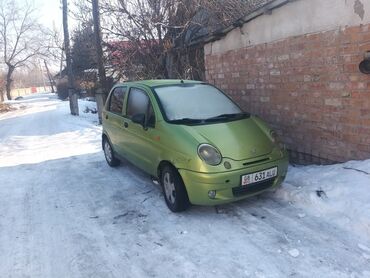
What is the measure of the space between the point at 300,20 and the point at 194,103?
203cm

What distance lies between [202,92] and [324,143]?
1.97 m

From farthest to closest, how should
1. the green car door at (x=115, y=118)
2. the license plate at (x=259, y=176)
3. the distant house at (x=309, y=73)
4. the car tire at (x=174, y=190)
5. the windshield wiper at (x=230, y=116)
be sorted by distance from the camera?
1. the green car door at (x=115, y=118)
2. the windshield wiper at (x=230, y=116)
3. the distant house at (x=309, y=73)
4. the car tire at (x=174, y=190)
5. the license plate at (x=259, y=176)

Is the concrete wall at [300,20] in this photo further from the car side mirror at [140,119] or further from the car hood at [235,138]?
the car side mirror at [140,119]

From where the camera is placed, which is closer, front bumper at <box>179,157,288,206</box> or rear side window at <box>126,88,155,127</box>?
front bumper at <box>179,157,288,206</box>

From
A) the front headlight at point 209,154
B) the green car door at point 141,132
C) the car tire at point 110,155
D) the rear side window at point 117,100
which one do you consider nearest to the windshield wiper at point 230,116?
the front headlight at point 209,154

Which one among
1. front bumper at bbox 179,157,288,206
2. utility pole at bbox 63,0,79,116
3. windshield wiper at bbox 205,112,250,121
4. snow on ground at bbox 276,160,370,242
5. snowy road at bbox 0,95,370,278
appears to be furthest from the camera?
utility pole at bbox 63,0,79,116

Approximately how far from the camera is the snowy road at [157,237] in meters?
3.49

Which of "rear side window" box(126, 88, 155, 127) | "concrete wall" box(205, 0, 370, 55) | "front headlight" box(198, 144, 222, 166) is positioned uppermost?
"concrete wall" box(205, 0, 370, 55)

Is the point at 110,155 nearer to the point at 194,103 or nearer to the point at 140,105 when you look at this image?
the point at 140,105

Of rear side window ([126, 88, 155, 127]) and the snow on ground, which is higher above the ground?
rear side window ([126, 88, 155, 127])

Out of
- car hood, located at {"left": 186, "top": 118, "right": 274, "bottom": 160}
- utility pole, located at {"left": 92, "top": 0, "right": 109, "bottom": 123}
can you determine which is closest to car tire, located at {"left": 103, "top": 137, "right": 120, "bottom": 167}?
car hood, located at {"left": 186, "top": 118, "right": 274, "bottom": 160}

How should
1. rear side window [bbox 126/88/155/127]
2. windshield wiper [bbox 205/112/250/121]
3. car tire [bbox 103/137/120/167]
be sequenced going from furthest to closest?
1. car tire [bbox 103/137/120/167]
2. rear side window [bbox 126/88/155/127]
3. windshield wiper [bbox 205/112/250/121]

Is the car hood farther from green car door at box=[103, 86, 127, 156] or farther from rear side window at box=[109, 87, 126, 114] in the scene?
rear side window at box=[109, 87, 126, 114]

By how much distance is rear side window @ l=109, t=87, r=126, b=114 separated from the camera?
6.54 meters
